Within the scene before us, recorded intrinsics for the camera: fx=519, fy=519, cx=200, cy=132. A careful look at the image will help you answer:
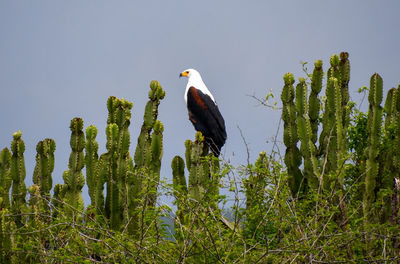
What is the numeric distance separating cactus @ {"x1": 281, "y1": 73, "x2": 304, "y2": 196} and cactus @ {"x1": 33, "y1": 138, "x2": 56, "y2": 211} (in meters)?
3.63

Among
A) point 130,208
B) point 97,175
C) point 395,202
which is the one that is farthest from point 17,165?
point 395,202

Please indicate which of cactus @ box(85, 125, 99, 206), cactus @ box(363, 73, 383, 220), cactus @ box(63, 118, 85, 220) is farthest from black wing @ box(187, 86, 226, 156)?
cactus @ box(363, 73, 383, 220)

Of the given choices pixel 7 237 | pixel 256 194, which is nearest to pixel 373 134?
pixel 256 194

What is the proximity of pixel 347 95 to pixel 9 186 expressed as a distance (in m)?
5.43

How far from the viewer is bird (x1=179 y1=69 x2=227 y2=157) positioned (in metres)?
9.26

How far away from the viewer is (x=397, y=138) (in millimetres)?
7695

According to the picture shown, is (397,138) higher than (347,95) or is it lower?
lower

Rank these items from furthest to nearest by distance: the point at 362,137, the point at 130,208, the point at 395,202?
1. the point at 362,137
2. the point at 130,208
3. the point at 395,202

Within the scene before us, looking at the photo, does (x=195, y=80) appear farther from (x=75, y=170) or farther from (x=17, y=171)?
(x=17, y=171)

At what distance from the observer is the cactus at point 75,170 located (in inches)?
294

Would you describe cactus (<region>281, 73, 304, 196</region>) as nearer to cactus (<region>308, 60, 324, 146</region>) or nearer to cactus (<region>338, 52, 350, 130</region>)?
cactus (<region>308, 60, 324, 146</region>)

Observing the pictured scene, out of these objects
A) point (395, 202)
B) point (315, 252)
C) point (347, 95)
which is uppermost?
point (347, 95)

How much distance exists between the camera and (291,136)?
8039 mm

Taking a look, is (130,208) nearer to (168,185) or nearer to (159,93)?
(159,93)
